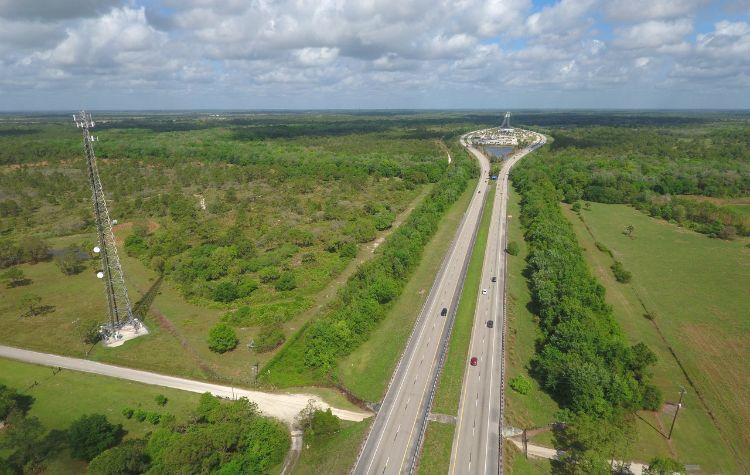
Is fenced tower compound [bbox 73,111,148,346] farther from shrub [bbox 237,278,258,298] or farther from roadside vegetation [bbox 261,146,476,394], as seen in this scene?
→ roadside vegetation [bbox 261,146,476,394]

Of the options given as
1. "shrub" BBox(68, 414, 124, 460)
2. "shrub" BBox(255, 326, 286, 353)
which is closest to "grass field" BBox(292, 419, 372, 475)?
"shrub" BBox(255, 326, 286, 353)

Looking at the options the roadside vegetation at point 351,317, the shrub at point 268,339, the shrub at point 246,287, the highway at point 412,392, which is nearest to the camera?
the highway at point 412,392

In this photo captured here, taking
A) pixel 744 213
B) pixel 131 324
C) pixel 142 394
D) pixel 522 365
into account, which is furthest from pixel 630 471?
pixel 744 213

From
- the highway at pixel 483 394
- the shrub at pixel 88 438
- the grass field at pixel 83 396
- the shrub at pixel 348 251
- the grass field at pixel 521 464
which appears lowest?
the grass field at pixel 521 464

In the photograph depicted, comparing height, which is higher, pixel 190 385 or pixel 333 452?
pixel 333 452

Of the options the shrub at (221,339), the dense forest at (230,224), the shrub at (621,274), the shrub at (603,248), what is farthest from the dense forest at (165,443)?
the shrub at (603,248)

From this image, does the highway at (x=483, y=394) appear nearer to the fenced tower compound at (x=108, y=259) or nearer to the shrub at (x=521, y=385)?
the shrub at (x=521, y=385)

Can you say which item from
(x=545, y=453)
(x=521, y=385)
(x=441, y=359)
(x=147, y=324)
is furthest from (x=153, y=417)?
(x=521, y=385)

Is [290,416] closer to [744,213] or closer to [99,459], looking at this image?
[99,459]

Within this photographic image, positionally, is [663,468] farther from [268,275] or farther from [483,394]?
[268,275]
